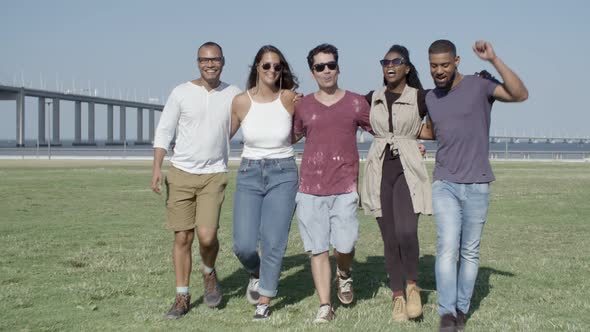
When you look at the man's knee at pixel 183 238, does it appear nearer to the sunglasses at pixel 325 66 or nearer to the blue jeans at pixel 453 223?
the sunglasses at pixel 325 66

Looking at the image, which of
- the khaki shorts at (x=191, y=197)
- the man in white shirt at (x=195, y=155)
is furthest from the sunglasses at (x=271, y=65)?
the khaki shorts at (x=191, y=197)

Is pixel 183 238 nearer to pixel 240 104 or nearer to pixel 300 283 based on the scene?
pixel 240 104

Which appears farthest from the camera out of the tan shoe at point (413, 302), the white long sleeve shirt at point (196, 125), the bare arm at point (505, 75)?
the white long sleeve shirt at point (196, 125)

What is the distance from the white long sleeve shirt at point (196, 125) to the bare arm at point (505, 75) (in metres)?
1.94

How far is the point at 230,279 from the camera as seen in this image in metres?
7.41

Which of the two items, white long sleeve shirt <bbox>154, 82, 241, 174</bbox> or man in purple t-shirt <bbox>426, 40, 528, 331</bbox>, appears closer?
man in purple t-shirt <bbox>426, 40, 528, 331</bbox>

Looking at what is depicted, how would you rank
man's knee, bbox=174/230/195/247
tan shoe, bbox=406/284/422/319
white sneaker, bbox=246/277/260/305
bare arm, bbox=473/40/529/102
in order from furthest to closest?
white sneaker, bbox=246/277/260/305, man's knee, bbox=174/230/195/247, tan shoe, bbox=406/284/422/319, bare arm, bbox=473/40/529/102

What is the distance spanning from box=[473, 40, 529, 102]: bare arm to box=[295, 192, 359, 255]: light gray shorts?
1377 mm

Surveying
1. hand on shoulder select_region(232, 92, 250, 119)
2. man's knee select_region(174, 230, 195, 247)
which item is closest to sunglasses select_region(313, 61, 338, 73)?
hand on shoulder select_region(232, 92, 250, 119)

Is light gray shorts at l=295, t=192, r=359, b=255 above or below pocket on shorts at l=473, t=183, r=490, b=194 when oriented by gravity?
below

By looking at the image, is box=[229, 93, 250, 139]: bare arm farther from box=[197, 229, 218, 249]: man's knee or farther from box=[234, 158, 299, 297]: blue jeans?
box=[197, 229, 218, 249]: man's knee

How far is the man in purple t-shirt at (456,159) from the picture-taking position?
502 cm

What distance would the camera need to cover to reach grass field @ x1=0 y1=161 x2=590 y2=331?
550cm

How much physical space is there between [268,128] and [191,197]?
83 cm
